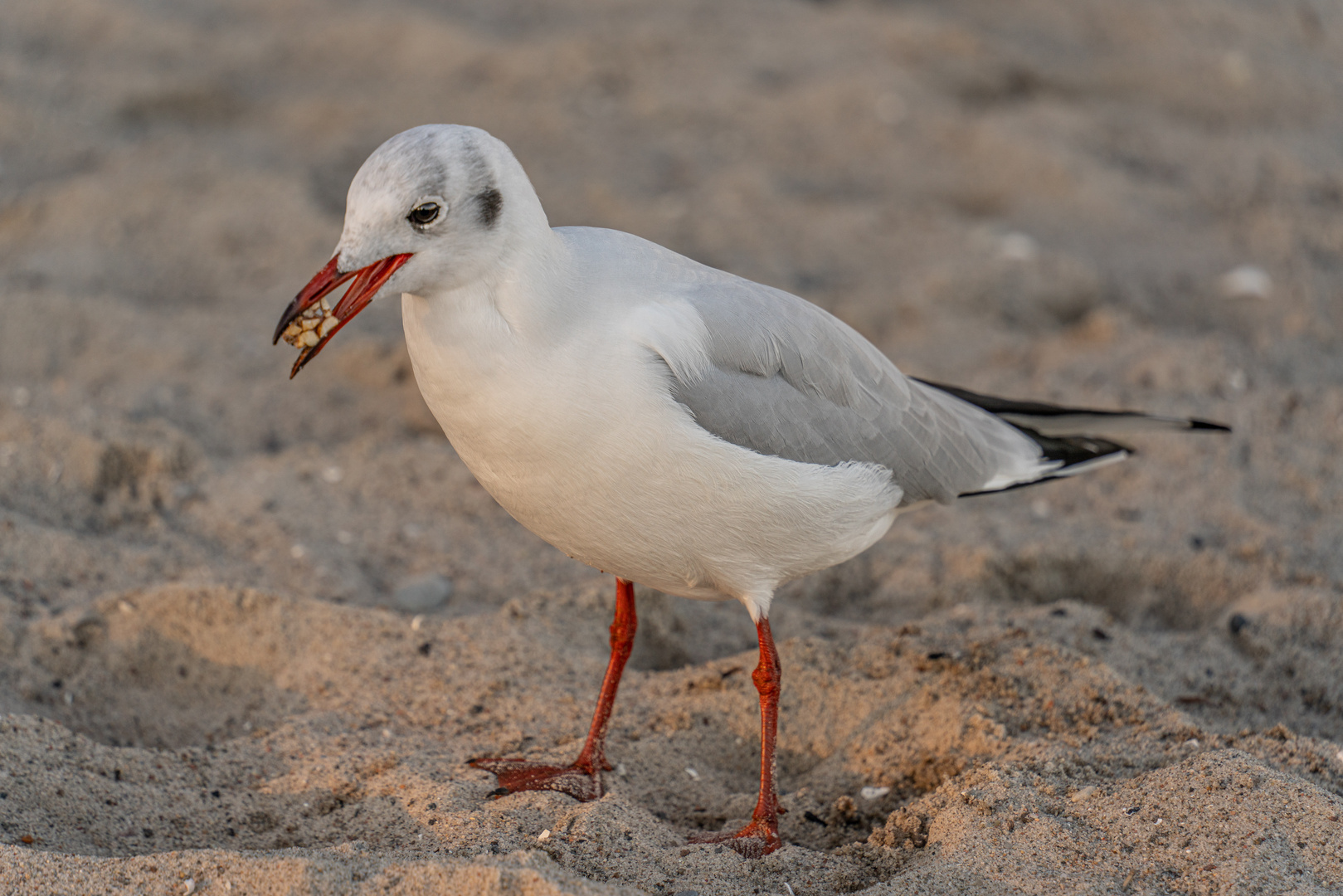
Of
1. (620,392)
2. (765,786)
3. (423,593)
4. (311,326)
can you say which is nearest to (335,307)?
(311,326)

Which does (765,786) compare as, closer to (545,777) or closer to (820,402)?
(545,777)

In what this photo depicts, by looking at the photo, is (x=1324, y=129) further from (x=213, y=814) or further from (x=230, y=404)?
(x=213, y=814)

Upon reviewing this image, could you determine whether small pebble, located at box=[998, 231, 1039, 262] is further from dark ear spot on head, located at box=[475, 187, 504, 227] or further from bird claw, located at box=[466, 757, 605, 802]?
dark ear spot on head, located at box=[475, 187, 504, 227]

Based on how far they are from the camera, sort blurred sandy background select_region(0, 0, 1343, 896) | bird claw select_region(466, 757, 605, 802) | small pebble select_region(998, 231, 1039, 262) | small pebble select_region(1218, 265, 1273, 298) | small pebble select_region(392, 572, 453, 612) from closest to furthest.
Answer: blurred sandy background select_region(0, 0, 1343, 896)
bird claw select_region(466, 757, 605, 802)
small pebble select_region(392, 572, 453, 612)
small pebble select_region(1218, 265, 1273, 298)
small pebble select_region(998, 231, 1039, 262)

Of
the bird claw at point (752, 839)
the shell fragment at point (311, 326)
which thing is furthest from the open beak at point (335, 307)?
the bird claw at point (752, 839)

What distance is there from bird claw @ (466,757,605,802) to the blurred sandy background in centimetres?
7

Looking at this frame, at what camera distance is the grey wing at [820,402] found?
129 inches

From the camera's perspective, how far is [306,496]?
493cm

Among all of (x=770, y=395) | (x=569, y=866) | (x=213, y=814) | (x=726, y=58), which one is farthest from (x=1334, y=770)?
(x=726, y=58)

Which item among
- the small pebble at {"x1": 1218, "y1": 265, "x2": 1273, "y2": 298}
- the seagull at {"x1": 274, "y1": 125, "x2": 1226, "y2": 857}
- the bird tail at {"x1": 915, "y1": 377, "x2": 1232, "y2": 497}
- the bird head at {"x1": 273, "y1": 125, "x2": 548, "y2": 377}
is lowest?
the small pebble at {"x1": 1218, "y1": 265, "x2": 1273, "y2": 298}

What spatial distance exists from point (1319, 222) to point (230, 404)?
5.84m

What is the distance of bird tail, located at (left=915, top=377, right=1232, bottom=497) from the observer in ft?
13.6

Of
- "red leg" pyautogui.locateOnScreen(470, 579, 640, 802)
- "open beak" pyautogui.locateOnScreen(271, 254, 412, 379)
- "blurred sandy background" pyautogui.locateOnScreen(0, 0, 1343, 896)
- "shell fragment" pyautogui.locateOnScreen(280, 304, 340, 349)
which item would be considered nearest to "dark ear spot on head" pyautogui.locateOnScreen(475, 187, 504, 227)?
"open beak" pyautogui.locateOnScreen(271, 254, 412, 379)

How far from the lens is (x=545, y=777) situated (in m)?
3.49
